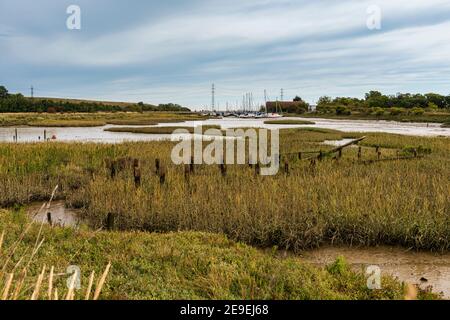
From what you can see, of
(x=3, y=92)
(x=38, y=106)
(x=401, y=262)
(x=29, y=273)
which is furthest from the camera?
(x=3, y=92)

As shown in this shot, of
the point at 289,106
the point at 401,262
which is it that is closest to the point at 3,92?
the point at 289,106

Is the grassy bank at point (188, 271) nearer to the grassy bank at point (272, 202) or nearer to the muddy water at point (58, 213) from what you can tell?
the grassy bank at point (272, 202)

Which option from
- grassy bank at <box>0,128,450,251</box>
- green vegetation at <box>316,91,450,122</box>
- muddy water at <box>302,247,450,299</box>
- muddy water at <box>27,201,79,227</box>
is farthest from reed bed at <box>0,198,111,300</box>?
green vegetation at <box>316,91,450,122</box>

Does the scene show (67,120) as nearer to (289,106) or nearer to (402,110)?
(402,110)

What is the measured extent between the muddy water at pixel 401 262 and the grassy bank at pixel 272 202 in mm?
270

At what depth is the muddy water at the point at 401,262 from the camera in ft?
21.8

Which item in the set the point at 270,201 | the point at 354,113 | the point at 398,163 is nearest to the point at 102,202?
the point at 270,201

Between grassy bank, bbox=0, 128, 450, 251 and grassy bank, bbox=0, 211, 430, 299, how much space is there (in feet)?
5.29

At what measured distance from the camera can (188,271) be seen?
5727mm

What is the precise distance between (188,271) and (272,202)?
13.3 feet

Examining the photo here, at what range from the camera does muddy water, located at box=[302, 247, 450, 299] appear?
663 cm
